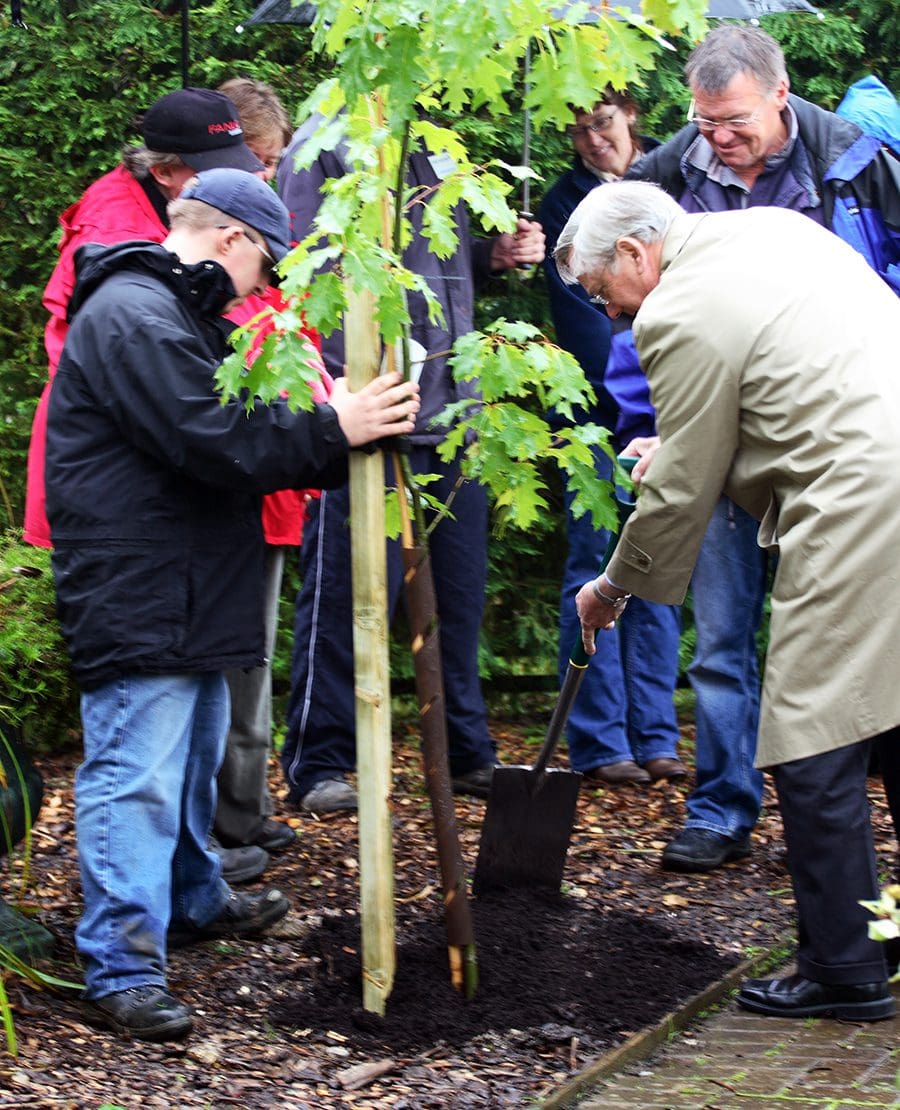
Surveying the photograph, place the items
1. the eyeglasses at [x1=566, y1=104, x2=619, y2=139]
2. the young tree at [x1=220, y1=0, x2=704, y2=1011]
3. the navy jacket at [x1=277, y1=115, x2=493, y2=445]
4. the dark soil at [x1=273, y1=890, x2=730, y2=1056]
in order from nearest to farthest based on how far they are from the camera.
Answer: the young tree at [x1=220, y1=0, x2=704, y2=1011]
the dark soil at [x1=273, y1=890, x2=730, y2=1056]
the navy jacket at [x1=277, y1=115, x2=493, y2=445]
the eyeglasses at [x1=566, y1=104, x2=619, y2=139]

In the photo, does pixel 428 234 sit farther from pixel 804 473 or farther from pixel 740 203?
pixel 740 203

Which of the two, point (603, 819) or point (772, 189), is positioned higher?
point (772, 189)

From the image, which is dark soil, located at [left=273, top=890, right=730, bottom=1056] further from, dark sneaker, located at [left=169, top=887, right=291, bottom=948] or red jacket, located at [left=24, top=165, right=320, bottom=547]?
red jacket, located at [left=24, top=165, right=320, bottom=547]

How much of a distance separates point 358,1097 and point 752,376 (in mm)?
1795

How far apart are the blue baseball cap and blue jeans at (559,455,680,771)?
218cm

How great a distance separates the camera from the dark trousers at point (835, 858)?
363cm

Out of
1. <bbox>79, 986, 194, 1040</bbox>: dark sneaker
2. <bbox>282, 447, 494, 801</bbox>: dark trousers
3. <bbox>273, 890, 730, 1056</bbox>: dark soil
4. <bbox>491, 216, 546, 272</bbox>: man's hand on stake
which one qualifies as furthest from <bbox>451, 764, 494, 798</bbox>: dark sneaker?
<bbox>79, 986, 194, 1040</bbox>: dark sneaker

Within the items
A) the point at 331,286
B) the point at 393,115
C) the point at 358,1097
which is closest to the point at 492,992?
the point at 358,1097

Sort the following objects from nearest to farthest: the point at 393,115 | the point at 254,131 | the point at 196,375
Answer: the point at 393,115
the point at 196,375
the point at 254,131

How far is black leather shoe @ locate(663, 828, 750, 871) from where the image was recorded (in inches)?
189

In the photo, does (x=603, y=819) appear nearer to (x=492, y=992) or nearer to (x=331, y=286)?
(x=492, y=992)

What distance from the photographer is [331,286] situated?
128 inches

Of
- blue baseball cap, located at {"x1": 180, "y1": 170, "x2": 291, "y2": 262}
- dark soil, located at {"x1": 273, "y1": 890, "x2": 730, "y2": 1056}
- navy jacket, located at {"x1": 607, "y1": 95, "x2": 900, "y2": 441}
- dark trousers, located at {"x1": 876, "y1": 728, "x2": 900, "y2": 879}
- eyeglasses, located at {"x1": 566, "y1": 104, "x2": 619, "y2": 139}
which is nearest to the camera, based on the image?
dark soil, located at {"x1": 273, "y1": 890, "x2": 730, "y2": 1056}

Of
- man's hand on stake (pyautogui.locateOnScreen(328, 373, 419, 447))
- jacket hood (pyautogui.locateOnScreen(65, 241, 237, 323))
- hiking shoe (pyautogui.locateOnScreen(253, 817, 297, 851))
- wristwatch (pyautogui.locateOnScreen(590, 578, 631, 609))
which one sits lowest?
hiking shoe (pyautogui.locateOnScreen(253, 817, 297, 851))
